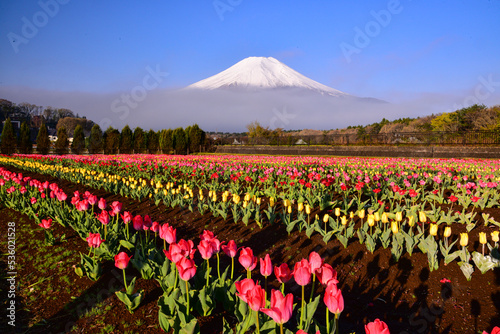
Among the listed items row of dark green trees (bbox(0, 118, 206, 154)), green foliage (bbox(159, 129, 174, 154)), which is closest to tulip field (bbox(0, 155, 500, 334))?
green foliage (bbox(159, 129, 174, 154))

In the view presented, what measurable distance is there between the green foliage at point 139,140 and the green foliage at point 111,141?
6.42 ft

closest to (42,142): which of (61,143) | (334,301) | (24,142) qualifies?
(24,142)

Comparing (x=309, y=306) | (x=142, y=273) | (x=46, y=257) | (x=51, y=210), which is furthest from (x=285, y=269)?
(x=51, y=210)

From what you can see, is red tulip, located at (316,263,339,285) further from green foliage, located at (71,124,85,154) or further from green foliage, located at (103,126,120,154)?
green foliage, located at (71,124,85,154)

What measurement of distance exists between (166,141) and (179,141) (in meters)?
1.49

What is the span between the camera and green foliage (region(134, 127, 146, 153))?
36.8 metres

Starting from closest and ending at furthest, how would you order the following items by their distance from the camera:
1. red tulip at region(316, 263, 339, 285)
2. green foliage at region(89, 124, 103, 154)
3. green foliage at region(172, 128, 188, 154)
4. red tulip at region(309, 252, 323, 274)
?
red tulip at region(316, 263, 339, 285) < red tulip at region(309, 252, 323, 274) < green foliage at region(172, 128, 188, 154) < green foliage at region(89, 124, 103, 154)

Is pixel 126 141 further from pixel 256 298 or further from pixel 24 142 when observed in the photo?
pixel 256 298

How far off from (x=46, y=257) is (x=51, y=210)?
162cm

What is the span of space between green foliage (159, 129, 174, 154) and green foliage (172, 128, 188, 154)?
1.24 ft

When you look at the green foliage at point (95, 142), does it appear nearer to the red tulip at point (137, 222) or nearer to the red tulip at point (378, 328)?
the red tulip at point (137, 222)

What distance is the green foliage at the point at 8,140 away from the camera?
110 feet

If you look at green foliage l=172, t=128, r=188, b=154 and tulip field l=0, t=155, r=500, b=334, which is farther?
green foliage l=172, t=128, r=188, b=154

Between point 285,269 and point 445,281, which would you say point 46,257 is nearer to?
point 285,269
